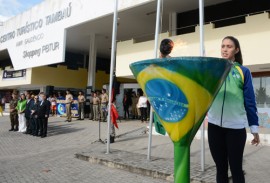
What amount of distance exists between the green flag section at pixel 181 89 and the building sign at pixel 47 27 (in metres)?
11.9

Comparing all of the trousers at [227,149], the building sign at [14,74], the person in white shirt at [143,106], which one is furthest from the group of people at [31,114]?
the trousers at [227,149]

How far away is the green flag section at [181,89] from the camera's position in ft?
6.17

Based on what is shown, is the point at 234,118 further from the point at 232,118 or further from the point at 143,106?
the point at 143,106

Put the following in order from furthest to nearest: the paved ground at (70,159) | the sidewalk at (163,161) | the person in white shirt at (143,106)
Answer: the person in white shirt at (143,106)
the paved ground at (70,159)
the sidewalk at (163,161)

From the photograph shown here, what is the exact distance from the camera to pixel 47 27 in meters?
19.1

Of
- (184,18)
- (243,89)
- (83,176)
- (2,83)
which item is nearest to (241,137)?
(243,89)

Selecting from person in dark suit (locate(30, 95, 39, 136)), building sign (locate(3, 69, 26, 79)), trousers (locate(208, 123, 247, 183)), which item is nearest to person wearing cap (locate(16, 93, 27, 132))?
person in dark suit (locate(30, 95, 39, 136))

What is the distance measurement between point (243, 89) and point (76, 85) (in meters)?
23.7

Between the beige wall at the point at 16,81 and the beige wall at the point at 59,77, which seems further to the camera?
the beige wall at the point at 59,77

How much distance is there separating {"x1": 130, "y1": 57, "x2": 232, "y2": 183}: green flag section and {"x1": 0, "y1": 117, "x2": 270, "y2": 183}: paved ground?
11.3 feet

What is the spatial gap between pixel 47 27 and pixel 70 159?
1360cm

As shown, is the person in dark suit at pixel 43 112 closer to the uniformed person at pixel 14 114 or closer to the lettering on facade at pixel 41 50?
the uniformed person at pixel 14 114

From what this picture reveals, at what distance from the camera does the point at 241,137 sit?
2594 millimetres

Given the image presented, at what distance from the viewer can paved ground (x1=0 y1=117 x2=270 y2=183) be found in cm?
553
